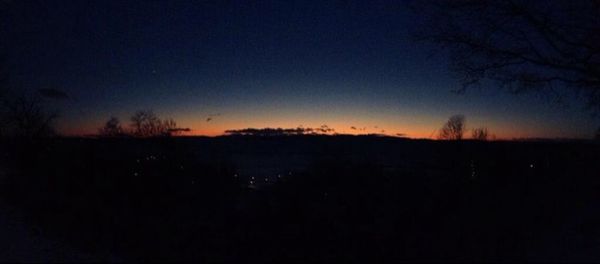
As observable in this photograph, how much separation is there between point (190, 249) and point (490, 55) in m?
8.08

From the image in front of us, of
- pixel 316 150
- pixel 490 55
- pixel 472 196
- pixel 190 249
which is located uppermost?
pixel 490 55

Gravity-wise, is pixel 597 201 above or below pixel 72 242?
above

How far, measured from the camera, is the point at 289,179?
1666 cm

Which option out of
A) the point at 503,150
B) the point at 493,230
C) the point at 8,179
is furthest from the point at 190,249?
the point at 503,150

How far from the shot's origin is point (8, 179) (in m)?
21.8

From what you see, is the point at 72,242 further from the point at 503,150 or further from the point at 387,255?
the point at 503,150

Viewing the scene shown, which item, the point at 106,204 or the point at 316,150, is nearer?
the point at 106,204

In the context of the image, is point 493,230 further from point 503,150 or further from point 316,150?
point 503,150

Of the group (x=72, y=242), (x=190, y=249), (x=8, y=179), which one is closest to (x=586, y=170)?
(x=190, y=249)

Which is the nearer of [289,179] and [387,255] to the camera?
[387,255]

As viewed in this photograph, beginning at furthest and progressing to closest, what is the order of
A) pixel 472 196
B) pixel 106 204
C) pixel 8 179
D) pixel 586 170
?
pixel 8 179, pixel 106 204, pixel 586 170, pixel 472 196

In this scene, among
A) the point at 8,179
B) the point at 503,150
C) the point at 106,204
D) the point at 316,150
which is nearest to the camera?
the point at 106,204

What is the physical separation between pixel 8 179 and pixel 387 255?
55.8 feet

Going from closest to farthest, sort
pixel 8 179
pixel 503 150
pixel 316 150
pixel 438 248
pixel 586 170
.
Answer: pixel 438 248 < pixel 586 170 < pixel 316 150 < pixel 8 179 < pixel 503 150
